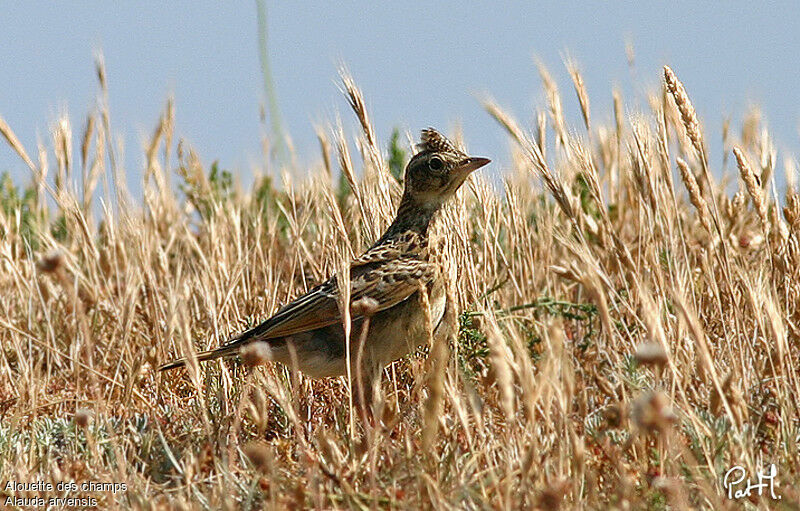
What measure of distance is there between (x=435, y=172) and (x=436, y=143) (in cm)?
14

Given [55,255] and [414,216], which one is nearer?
[55,255]

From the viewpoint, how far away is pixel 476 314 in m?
4.77

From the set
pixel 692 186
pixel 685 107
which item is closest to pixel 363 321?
pixel 692 186

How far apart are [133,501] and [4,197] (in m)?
5.40

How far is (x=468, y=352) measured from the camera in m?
4.91

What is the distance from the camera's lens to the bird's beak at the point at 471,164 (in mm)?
5098

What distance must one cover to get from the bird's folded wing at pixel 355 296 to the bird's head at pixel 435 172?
0.49m

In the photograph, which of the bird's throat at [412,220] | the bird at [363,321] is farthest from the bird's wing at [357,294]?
the bird's throat at [412,220]

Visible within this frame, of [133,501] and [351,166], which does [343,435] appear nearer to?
[133,501]

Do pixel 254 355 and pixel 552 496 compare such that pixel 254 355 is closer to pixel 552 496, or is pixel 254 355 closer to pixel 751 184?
pixel 552 496

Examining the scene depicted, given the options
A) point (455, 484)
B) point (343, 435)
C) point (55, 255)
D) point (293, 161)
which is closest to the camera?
point (55, 255)

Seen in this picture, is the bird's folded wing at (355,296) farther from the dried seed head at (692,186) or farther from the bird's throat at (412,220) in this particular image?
the dried seed head at (692,186)

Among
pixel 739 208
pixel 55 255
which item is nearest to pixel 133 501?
pixel 55 255

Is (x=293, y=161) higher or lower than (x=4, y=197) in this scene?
lower
